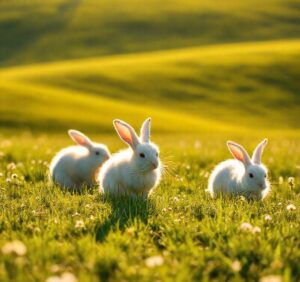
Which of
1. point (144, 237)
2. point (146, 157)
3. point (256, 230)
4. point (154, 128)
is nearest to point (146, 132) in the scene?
point (146, 157)

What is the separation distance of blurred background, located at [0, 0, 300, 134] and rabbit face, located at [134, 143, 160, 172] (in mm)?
30532

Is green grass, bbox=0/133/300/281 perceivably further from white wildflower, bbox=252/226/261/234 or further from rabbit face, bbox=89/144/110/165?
rabbit face, bbox=89/144/110/165

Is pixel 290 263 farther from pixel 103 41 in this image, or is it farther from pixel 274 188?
pixel 103 41

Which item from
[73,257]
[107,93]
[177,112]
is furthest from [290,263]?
[107,93]

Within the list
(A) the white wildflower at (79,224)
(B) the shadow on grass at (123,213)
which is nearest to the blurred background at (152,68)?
(B) the shadow on grass at (123,213)

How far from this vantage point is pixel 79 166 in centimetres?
1014

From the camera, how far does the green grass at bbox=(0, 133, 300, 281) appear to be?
5.00m

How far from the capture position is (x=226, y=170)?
9.59m

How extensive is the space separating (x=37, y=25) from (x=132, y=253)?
110m

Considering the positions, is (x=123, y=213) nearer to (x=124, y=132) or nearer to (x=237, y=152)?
(x=124, y=132)

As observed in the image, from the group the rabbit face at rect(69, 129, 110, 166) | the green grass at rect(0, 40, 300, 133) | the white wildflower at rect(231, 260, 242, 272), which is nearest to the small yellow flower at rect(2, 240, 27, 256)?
the white wildflower at rect(231, 260, 242, 272)

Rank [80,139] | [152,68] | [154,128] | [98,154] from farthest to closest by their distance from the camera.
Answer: [152,68] → [154,128] → [80,139] → [98,154]

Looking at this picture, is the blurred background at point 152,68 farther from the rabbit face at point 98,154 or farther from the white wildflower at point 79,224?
the white wildflower at point 79,224

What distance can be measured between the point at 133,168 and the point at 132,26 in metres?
100
